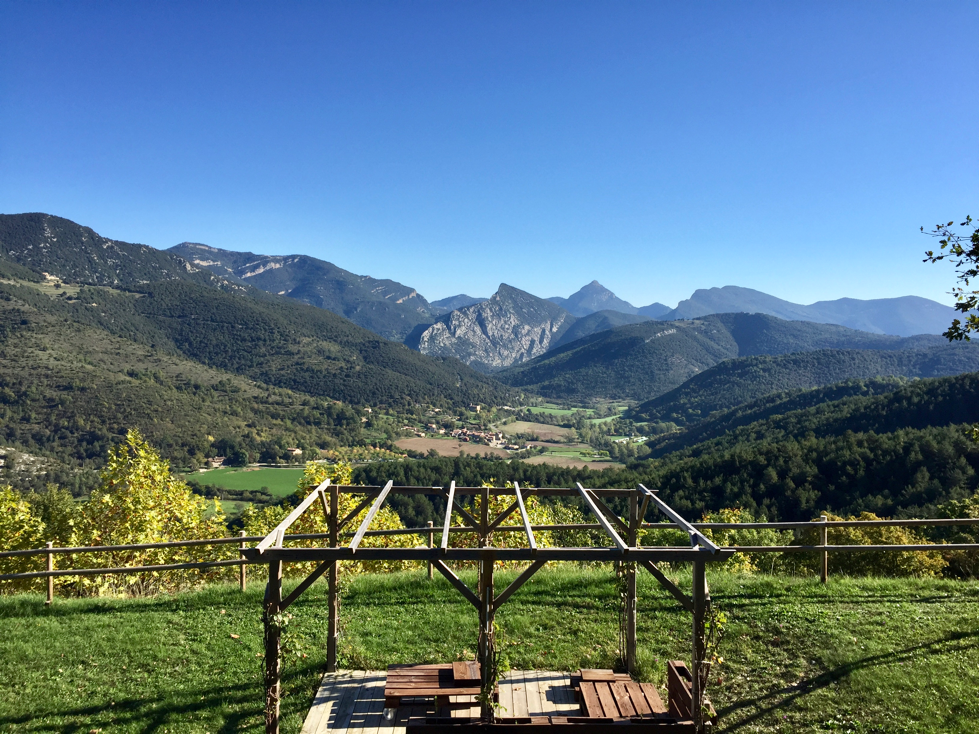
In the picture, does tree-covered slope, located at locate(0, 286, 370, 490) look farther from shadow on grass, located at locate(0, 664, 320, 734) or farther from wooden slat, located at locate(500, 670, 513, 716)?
wooden slat, located at locate(500, 670, 513, 716)

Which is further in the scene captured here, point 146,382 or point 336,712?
point 146,382

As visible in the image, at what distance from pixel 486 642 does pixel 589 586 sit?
17.0 feet

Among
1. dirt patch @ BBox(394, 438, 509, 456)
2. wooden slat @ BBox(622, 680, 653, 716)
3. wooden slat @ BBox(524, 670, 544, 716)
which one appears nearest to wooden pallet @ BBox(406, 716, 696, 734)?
wooden slat @ BBox(622, 680, 653, 716)

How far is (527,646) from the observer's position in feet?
29.4

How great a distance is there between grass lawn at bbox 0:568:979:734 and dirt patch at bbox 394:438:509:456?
138 m

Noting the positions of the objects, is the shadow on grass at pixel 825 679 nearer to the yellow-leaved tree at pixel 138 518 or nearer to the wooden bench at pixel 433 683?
the wooden bench at pixel 433 683

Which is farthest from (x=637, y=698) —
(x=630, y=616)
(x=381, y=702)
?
(x=381, y=702)

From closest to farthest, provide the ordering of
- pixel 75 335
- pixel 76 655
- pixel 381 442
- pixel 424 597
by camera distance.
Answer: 1. pixel 76 655
2. pixel 424 597
3. pixel 75 335
4. pixel 381 442

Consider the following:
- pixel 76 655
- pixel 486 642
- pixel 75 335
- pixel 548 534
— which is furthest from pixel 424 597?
pixel 75 335

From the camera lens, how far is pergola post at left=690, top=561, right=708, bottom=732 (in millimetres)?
6055

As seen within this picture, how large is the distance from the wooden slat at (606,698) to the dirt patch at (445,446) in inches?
5586

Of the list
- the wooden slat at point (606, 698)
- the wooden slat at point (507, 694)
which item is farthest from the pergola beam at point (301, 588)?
the wooden slat at point (606, 698)

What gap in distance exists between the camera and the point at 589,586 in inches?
437

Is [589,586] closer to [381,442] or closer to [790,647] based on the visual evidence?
[790,647]
